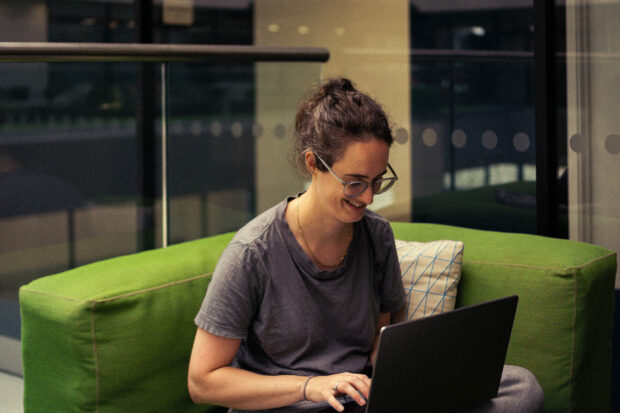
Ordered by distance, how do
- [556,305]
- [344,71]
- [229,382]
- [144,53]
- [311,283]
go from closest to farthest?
[229,382], [311,283], [556,305], [144,53], [344,71]

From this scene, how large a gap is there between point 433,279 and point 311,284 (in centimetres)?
51

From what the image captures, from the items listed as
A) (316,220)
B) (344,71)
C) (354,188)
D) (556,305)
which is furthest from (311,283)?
(344,71)

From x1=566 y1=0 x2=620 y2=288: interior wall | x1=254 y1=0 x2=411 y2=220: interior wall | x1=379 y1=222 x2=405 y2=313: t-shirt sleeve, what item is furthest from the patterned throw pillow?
x1=254 y1=0 x2=411 y2=220: interior wall

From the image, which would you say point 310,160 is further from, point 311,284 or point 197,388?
point 197,388

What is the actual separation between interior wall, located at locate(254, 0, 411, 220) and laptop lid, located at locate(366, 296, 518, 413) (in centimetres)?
177

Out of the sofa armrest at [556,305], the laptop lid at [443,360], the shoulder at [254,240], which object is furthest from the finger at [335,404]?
the sofa armrest at [556,305]

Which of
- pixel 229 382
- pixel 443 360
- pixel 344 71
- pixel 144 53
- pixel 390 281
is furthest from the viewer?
→ pixel 344 71

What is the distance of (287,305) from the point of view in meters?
1.72

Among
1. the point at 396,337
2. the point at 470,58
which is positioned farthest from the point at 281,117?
the point at 396,337

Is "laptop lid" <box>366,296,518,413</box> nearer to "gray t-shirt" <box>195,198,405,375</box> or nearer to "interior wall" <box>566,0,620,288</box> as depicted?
"gray t-shirt" <box>195,198,405,375</box>

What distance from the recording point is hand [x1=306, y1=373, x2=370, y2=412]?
150 cm

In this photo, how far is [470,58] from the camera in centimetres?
308

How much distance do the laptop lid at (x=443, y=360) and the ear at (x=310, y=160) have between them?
0.47 meters

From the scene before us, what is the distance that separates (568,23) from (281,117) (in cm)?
133
